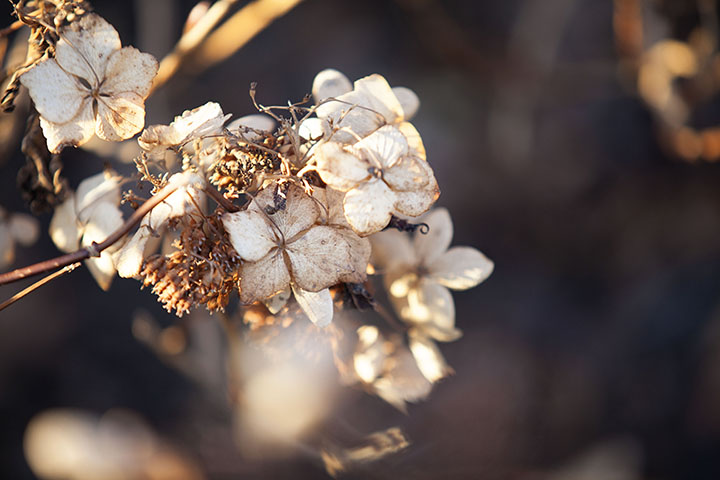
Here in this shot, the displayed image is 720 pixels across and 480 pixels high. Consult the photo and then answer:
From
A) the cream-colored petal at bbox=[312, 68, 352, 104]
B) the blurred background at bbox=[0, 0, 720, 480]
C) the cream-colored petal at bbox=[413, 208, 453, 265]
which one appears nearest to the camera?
the cream-colored petal at bbox=[312, 68, 352, 104]

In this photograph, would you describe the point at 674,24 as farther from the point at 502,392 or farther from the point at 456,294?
the point at 502,392

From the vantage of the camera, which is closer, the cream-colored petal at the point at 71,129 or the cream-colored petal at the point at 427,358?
the cream-colored petal at the point at 71,129

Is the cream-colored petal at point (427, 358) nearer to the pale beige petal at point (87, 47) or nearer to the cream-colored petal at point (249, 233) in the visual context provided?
the cream-colored petal at point (249, 233)

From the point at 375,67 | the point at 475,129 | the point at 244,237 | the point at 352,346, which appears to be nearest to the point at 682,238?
the point at 475,129

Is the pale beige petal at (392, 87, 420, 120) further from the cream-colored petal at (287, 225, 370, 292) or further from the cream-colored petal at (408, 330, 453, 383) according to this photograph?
the cream-colored petal at (408, 330, 453, 383)

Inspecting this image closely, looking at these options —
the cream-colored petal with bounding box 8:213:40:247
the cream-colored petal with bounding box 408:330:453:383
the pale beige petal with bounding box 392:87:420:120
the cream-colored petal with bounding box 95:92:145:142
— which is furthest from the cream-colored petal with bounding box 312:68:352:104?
the cream-colored petal with bounding box 8:213:40:247

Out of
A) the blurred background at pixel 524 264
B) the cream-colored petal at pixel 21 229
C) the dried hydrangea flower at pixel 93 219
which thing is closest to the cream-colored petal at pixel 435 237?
the dried hydrangea flower at pixel 93 219

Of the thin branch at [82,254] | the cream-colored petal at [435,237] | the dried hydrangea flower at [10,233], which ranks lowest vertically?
the thin branch at [82,254]

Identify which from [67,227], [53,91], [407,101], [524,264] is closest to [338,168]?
[407,101]
